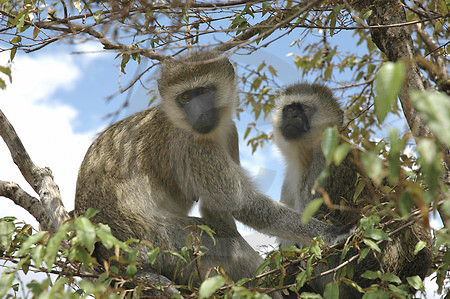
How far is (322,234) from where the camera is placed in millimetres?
3715

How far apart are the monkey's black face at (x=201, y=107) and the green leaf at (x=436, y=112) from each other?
106 inches

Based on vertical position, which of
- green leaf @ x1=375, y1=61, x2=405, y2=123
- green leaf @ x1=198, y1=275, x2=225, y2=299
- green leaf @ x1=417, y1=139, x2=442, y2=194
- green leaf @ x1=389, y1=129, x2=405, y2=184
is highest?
green leaf @ x1=375, y1=61, x2=405, y2=123

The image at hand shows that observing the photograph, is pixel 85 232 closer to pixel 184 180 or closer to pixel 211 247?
pixel 211 247

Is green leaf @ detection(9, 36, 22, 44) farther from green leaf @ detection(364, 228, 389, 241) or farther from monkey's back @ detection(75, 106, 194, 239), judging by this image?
green leaf @ detection(364, 228, 389, 241)

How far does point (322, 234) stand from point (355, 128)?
2495 millimetres

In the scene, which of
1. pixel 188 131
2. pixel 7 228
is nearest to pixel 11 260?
pixel 7 228

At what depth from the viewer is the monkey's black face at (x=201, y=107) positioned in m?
3.97

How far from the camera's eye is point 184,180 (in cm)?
407

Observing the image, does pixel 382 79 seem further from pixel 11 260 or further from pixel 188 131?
pixel 188 131

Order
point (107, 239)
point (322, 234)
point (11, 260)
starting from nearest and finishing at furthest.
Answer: point (107, 239), point (11, 260), point (322, 234)

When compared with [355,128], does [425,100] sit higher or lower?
lower

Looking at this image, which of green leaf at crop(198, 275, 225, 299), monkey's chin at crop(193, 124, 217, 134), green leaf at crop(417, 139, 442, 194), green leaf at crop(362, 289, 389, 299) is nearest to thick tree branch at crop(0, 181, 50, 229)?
monkey's chin at crop(193, 124, 217, 134)

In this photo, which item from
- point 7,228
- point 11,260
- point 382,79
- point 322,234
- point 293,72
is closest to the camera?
point 382,79

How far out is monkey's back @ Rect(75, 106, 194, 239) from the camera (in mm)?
3775
